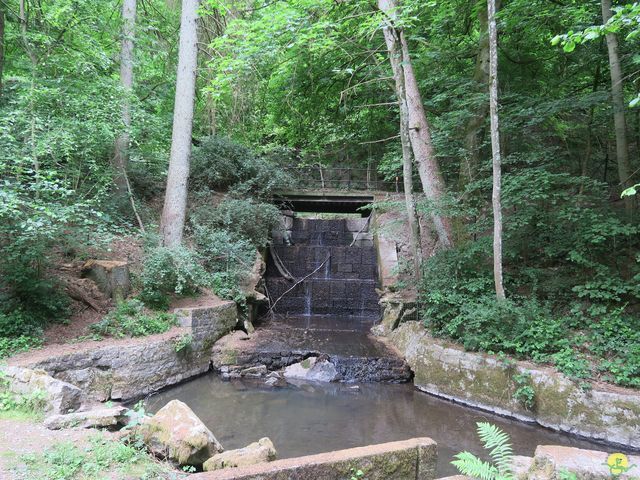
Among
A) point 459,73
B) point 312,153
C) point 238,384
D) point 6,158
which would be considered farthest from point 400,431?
point 312,153

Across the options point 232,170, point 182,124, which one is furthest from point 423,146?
point 232,170

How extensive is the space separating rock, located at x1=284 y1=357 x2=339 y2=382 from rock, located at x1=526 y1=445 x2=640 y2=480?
5025 millimetres

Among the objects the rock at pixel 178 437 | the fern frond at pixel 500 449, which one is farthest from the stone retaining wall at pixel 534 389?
the rock at pixel 178 437

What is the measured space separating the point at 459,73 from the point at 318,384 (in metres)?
8.72

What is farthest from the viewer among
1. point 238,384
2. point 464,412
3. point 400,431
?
point 238,384

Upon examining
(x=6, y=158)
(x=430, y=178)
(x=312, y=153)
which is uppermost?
(x=312, y=153)

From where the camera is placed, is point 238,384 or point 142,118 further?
point 142,118

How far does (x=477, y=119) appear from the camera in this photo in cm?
887

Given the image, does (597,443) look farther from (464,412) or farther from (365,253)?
(365,253)

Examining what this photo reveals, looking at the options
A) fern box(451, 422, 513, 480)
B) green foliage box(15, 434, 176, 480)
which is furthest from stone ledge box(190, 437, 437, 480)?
fern box(451, 422, 513, 480)

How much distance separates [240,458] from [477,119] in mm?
8075

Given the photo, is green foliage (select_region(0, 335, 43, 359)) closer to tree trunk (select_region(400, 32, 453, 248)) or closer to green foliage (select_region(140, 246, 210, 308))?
green foliage (select_region(140, 246, 210, 308))

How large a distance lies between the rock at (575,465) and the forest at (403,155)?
125 inches

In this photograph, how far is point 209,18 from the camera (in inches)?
442
